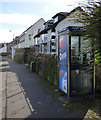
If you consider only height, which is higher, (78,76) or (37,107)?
(78,76)

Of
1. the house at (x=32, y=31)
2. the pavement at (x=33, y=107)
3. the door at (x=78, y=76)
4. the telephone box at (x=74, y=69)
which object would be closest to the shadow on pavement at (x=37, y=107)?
the pavement at (x=33, y=107)

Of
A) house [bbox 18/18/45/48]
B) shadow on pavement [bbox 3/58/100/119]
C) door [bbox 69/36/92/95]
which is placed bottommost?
shadow on pavement [bbox 3/58/100/119]

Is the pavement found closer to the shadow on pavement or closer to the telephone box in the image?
the shadow on pavement

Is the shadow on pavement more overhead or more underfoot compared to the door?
more underfoot

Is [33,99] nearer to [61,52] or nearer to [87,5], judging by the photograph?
[61,52]

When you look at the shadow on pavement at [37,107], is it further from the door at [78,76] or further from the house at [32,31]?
the house at [32,31]

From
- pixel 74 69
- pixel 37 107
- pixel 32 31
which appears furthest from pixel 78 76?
pixel 32 31

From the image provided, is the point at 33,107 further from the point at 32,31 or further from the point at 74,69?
the point at 32,31

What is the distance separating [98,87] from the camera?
17.3ft

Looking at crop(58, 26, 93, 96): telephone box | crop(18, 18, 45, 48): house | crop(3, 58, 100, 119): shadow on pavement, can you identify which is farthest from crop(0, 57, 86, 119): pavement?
crop(18, 18, 45, 48): house

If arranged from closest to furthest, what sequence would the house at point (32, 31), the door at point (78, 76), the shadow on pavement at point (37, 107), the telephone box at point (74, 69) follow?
the shadow on pavement at point (37, 107)
the telephone box at point (74, 69)
the door at point (78, 76)
the house at point (32, 31)

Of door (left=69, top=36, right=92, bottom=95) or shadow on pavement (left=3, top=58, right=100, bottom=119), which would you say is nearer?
shadow on pavement (left=3, top=58, right=100, bottom=119)

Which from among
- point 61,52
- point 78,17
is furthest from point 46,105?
point 78,17

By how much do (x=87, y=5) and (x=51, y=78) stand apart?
201 inches
